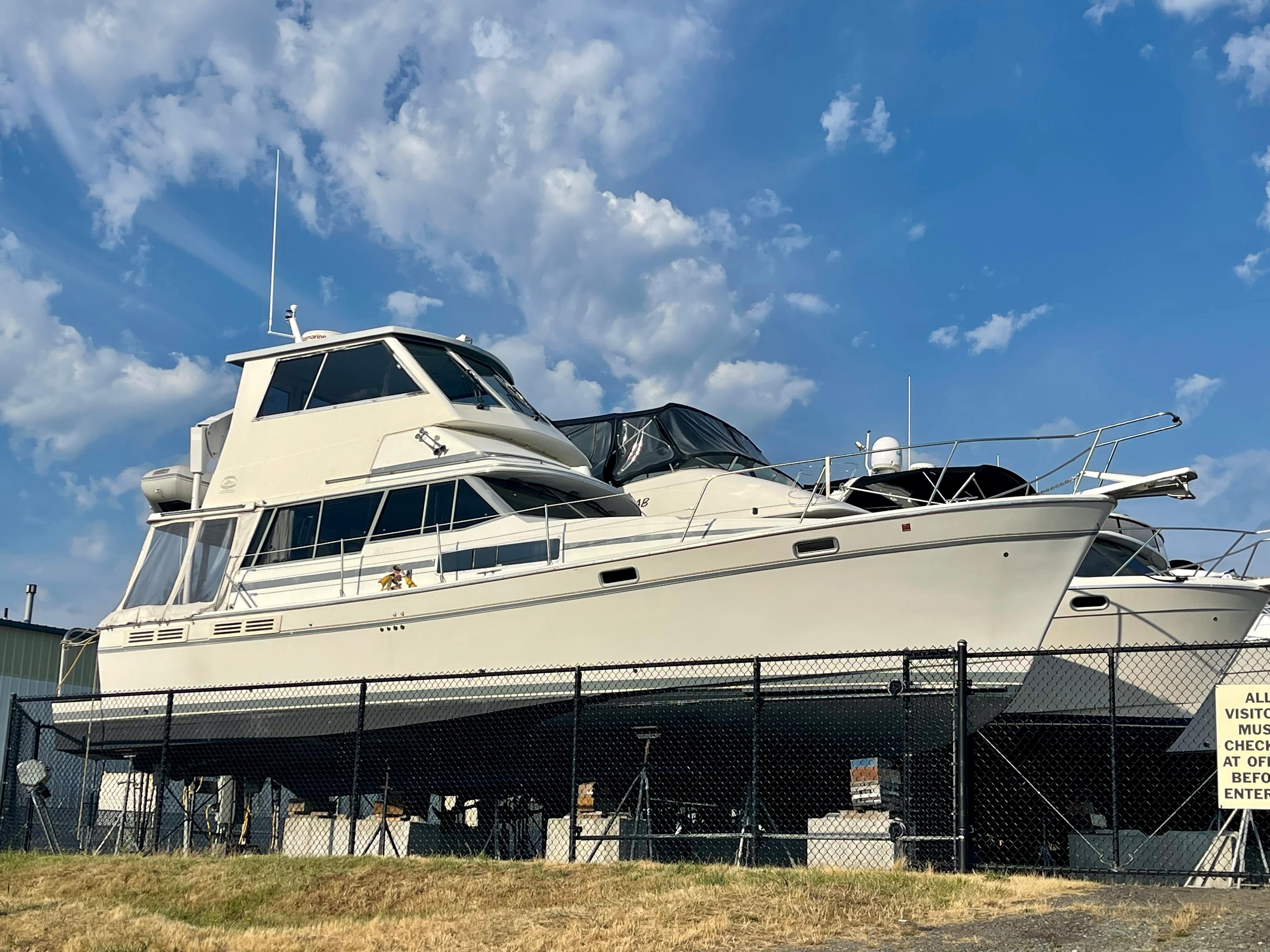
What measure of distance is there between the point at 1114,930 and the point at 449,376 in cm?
1132

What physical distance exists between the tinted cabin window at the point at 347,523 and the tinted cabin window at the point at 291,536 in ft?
0.43

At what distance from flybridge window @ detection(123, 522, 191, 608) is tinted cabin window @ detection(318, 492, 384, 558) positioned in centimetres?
207

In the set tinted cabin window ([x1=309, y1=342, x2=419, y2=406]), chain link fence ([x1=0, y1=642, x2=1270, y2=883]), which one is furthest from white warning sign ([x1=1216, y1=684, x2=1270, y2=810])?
tinted cabin window ([x1=309, y1=342, x2=419, y2=406])

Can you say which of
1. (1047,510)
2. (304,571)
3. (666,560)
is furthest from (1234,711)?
(304,571)

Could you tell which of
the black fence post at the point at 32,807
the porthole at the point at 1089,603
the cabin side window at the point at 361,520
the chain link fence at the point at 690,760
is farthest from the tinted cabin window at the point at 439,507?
the porthole at the point at 1089,603

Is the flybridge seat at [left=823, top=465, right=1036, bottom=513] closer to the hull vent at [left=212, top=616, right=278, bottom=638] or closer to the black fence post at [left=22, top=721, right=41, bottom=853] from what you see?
the hull vent at [left=212, top=616, right=278, bottom=638]

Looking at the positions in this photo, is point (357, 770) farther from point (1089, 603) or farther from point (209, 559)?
point (1089, 603)

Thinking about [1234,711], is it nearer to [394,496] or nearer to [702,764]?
[702,764]

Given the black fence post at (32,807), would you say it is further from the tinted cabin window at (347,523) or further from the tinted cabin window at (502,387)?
the tinted cabin window at (502,387)

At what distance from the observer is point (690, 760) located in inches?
525

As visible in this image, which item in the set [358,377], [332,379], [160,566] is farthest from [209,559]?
[358,377]

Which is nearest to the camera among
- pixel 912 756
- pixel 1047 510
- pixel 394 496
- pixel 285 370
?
pixel 912 756

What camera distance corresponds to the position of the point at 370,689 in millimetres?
13578

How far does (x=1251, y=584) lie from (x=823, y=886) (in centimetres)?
951
